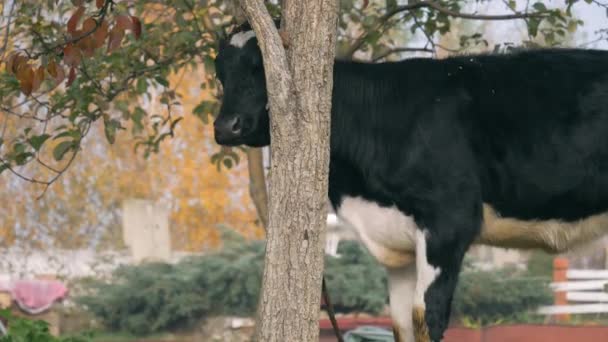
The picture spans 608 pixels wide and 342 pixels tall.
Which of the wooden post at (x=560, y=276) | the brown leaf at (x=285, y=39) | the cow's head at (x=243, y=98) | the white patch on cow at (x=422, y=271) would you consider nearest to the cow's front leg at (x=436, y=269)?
the white patch on cow at (x=422, y=271)

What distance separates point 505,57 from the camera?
7.12 metres

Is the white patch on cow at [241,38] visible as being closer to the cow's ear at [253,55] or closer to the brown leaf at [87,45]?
the cow's ear at [253,55]

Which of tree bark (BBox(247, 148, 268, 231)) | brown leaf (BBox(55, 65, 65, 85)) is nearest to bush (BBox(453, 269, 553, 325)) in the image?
tree bark (BBox(247, 148, 268, 231))

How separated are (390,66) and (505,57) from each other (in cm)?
72

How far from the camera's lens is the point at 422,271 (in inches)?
256

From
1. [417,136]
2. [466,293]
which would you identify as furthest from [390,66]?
[466,293]

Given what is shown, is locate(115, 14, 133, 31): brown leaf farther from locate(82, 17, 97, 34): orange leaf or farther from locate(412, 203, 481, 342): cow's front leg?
locate(412, 203, 481, 342): cow's front leg

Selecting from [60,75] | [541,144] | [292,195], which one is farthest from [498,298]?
[292,195]

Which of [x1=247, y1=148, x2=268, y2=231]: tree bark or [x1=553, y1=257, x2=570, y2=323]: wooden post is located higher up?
[x1=247, y1=148, x2=268, y2=231]: tree bark

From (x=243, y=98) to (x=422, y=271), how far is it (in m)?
1.42

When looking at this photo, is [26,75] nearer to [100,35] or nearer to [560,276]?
[100,35]

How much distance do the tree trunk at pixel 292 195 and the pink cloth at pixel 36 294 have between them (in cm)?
1499

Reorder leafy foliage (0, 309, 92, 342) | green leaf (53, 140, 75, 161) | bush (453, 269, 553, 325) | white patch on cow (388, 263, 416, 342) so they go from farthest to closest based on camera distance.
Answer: bush (453, 269, 553, 325) → green leaf (53, 140, 75, 161) → white patch on cow (388, 263, 416, 342) → leafy foliage (0, 309, 92, 342)

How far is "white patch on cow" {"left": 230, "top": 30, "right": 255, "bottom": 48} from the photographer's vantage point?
665 cm
